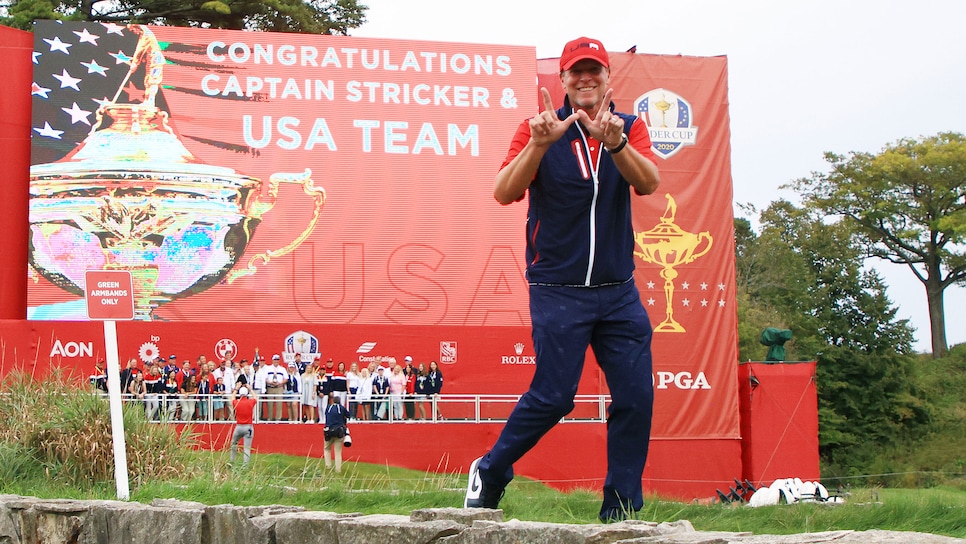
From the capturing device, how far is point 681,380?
21266mm

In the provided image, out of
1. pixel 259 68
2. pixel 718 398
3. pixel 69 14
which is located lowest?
pixel 718 398

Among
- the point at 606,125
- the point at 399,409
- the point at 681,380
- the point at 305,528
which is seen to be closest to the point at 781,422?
the point at 681,380

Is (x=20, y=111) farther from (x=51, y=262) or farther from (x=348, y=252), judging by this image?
(x=348, y=252)

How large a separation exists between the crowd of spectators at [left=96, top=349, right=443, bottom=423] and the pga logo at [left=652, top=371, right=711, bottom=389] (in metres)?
4.71

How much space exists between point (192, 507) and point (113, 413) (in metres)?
2.00

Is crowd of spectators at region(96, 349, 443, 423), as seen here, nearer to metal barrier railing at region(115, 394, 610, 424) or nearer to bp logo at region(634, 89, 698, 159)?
metal barrier railing at region(115, 394, 610, 424)

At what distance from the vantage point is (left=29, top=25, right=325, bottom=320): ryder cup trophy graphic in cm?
1931

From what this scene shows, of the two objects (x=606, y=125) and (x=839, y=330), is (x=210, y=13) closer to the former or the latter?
(x=839, y=330)

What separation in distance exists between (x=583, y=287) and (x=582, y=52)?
0.78 metres

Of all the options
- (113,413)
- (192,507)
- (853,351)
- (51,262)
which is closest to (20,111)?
(51,262)

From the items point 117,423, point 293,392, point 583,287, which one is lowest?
point 293,392

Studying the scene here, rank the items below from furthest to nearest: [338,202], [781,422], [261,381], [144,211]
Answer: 1. [781,422]
2. [338,202]
3. [144,211]
4. [261,381]

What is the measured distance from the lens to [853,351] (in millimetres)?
34344

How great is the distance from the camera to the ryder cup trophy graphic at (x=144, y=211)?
760 inches
